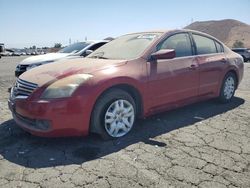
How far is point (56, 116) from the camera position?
3.66m

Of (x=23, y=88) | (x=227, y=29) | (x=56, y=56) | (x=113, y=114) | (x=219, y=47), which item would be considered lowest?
(x=113, y=114)

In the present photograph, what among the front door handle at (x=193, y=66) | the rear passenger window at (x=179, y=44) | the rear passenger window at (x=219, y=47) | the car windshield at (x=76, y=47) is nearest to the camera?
the rear passenger window at (x=179, y=44)

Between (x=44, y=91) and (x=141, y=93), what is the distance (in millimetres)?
1435

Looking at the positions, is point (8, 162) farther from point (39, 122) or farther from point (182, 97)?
point (182, 97)

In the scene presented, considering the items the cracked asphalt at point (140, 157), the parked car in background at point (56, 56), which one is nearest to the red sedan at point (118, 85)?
the cracked asphalt at point (140, 157)

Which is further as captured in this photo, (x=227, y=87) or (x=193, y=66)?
(x=227, y=87)

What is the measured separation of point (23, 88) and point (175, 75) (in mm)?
2402

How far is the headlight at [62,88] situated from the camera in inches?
145

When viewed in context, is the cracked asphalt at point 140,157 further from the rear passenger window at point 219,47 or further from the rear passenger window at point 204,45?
the rear passenger window at point 219,47

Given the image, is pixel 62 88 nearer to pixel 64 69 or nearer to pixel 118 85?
pixel 64 69

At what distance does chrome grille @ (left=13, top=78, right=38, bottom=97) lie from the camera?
12.7 ft

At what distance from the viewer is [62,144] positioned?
3953mm

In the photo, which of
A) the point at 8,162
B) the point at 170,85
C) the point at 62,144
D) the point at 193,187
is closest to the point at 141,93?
the point at 170,85

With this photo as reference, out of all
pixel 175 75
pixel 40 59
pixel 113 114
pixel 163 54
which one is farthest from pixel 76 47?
pixel 113 114
